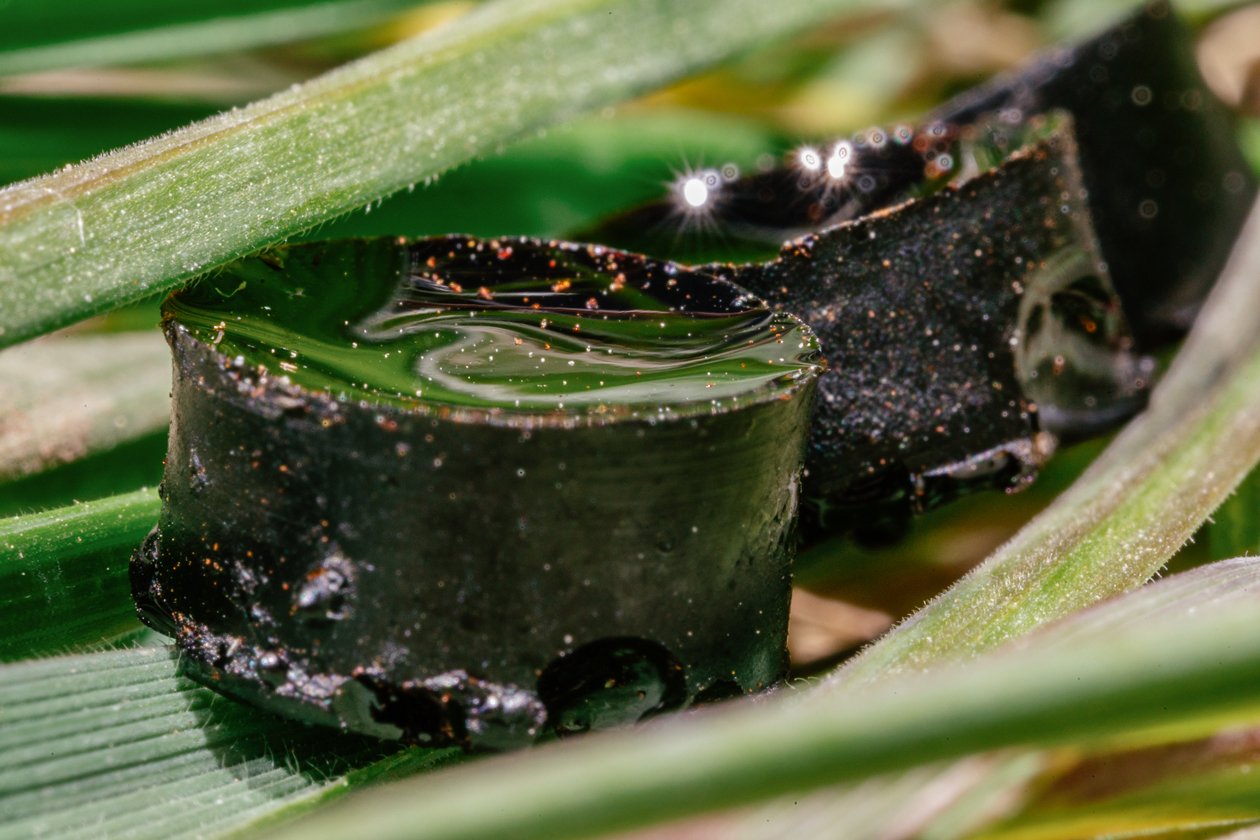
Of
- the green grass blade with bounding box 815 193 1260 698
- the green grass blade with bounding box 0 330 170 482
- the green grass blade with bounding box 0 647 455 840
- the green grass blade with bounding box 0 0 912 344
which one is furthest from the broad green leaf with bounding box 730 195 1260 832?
the green grass blade with bounding box 0 330 170 482

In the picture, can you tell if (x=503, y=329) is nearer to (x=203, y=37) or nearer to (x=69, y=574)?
(x=69, y=574)

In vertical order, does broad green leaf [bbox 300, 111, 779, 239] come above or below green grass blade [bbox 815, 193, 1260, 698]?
above

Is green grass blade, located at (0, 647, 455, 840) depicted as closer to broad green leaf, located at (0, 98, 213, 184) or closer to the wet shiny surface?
the wet shiny surface

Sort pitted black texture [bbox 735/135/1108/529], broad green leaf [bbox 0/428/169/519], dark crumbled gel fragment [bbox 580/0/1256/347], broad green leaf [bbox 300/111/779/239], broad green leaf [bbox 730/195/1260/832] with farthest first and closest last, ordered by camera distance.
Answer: broad green leaf [bbox 300/111/779/239] < dark crumbled gel fragment [bbox 580/0/1256/347] < broad green leaf [bbox 0/428/169/519] < pitted black texture [bbox 735/135/1108/529] < broad green leaf [bbox 730/195/1260/832]

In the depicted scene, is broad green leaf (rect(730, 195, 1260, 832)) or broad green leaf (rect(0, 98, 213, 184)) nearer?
broad green leaf (rect(730, 195, 1260, 832))

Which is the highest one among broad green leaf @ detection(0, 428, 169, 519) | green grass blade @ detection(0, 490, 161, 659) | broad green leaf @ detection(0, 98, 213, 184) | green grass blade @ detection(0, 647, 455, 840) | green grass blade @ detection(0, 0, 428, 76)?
green grass blade @ detection(0, 0, 428, 76)

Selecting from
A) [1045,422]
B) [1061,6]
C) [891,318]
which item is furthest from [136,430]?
[1061,6]

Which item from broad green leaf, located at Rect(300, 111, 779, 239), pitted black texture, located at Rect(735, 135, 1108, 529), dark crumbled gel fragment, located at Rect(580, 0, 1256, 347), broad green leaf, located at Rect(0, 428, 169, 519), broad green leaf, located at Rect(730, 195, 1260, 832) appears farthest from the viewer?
broad green leaf, located at Rect(300, 111, 779, 239)
